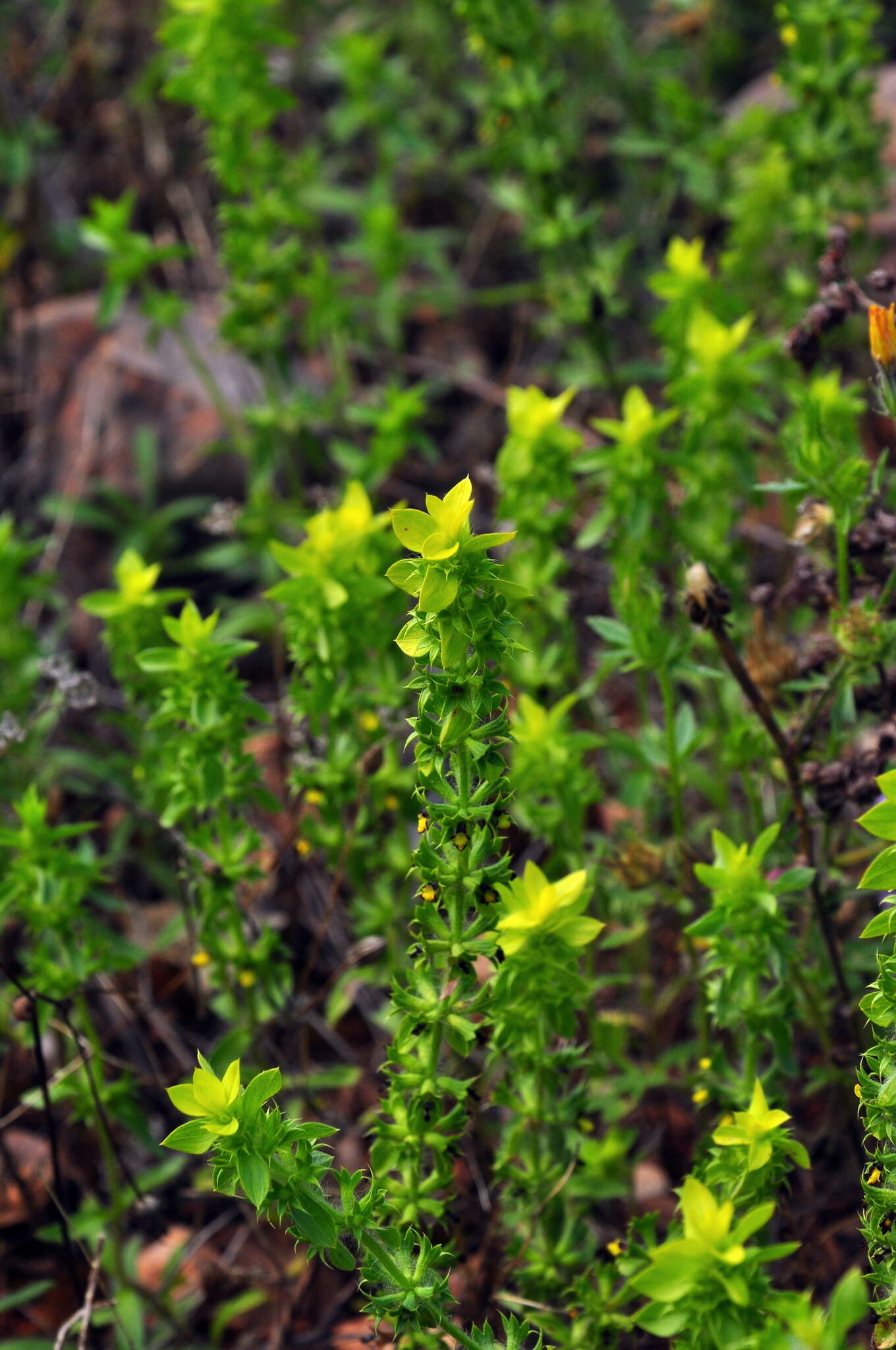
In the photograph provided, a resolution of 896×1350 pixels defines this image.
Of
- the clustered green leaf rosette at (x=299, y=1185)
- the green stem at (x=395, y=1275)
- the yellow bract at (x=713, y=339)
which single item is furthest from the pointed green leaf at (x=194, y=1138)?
the yellow bract at (x=713, y=339)

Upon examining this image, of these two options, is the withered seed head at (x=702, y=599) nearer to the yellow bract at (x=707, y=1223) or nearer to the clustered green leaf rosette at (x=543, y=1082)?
the clustered green leaf rosette at (x=543, y=1082)

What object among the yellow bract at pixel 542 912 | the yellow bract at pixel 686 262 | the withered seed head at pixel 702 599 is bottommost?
the yellow bract at pixel 542 912

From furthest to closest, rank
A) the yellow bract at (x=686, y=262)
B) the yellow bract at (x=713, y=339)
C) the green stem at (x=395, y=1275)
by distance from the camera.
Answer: the yellow bract at (x=686, y=262) → the yellow bract at (x=713, y=339) → the green stem at (x=395, y=1275)

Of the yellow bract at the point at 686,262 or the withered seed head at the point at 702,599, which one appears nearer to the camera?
the withered seed head at the point at 702,599

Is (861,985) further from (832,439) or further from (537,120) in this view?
(537,120)

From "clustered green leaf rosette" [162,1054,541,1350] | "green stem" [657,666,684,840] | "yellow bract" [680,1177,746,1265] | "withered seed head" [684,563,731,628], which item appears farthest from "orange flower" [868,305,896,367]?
"clustered green leaf rosette" [162,1054,541,1350]

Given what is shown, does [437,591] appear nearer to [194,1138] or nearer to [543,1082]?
[194,1138]

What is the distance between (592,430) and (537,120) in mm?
1175

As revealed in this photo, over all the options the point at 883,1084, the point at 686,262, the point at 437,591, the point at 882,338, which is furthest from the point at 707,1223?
the point at 686,262

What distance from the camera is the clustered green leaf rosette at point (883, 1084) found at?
4.87ft

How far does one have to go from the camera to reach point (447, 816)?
5.33 ft

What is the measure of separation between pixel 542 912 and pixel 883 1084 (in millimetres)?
494

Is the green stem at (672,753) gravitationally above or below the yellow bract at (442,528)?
below

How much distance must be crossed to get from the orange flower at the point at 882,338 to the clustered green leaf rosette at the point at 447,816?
0.83m
